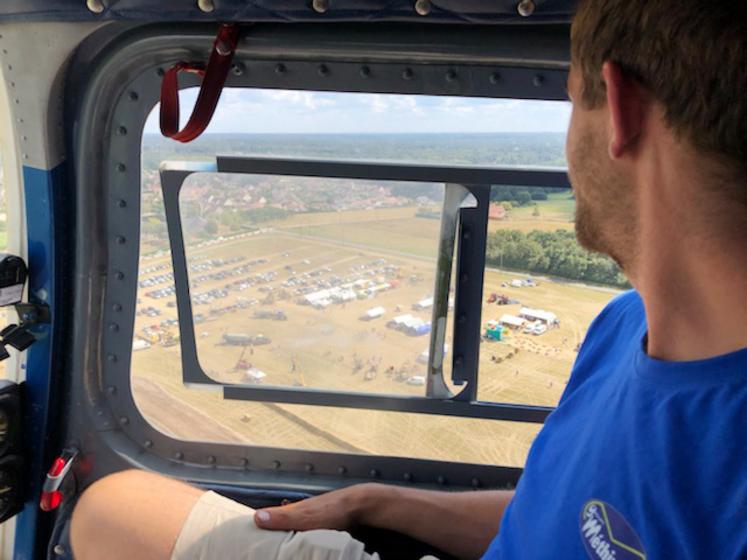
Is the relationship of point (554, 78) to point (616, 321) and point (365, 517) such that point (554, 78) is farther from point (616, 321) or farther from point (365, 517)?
point (365, 517)

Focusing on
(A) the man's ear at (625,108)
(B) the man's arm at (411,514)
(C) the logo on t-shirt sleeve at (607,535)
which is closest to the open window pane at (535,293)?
(B) the man's arm at (411,514)

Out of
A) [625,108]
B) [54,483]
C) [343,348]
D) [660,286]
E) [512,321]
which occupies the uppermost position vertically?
[625,108]

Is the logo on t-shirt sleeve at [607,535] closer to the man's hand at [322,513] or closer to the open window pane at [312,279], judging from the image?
the man's hand at [322,513]

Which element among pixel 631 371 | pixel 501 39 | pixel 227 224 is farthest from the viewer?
pixel 227 224

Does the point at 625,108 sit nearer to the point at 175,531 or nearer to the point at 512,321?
A: the point at 512,321

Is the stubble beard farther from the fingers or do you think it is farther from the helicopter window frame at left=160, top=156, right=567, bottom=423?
the fingers

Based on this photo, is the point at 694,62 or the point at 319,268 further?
the point at 319,268

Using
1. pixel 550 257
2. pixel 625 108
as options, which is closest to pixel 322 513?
pixel 550 257

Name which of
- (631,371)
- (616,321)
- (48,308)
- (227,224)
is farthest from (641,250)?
(48,308)

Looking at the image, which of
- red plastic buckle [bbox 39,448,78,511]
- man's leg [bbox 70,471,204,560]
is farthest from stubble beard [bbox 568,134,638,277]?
red plastic buckle [bbox 39,448,78,511]
